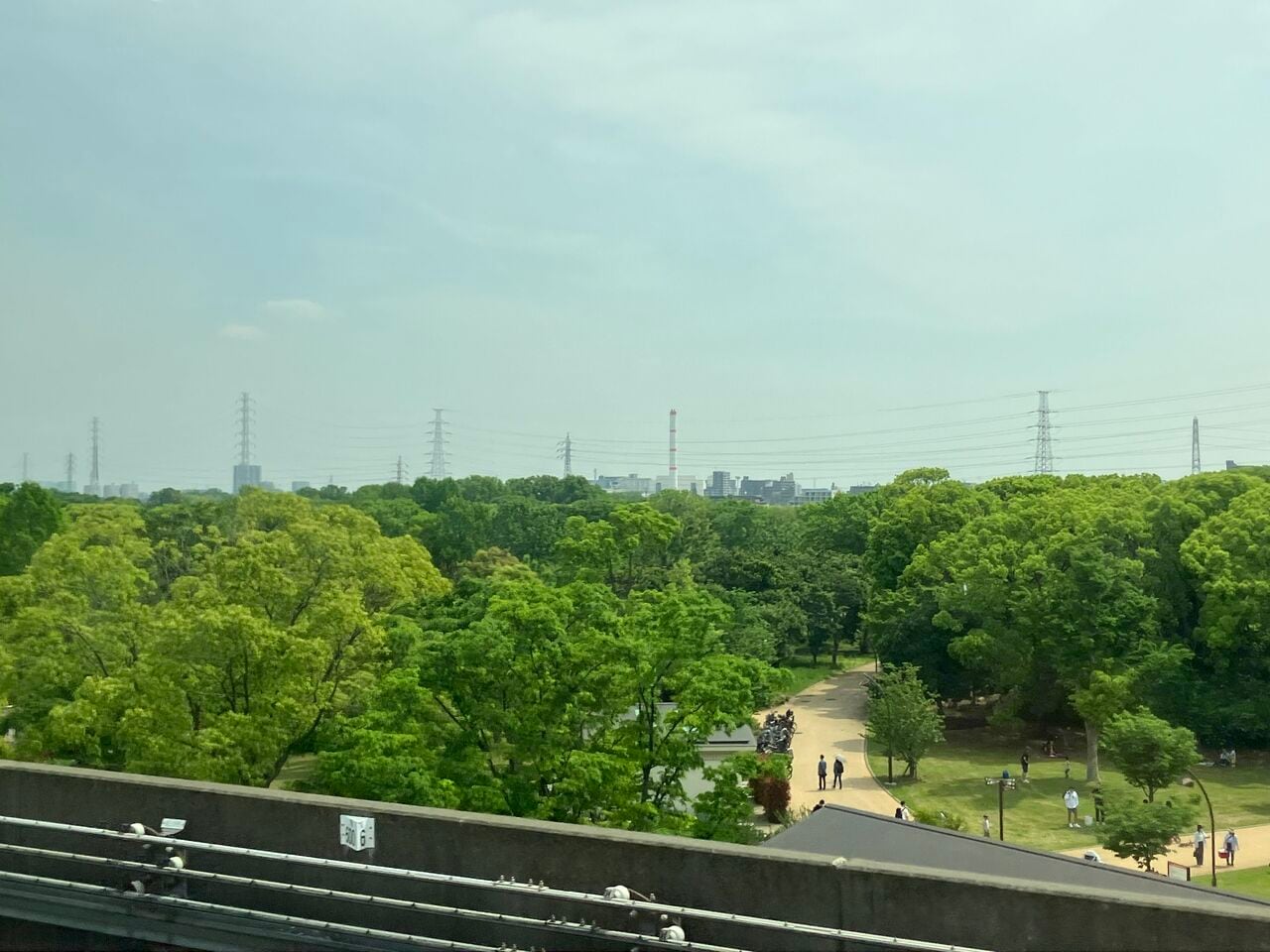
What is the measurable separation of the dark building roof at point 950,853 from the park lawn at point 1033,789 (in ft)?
41.3

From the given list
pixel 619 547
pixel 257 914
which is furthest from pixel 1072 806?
pixel 257 914

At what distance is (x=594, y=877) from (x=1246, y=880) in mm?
19887

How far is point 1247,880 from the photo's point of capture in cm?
2055

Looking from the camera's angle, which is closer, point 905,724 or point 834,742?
point 905,724

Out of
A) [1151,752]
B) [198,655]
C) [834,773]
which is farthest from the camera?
[834,773]

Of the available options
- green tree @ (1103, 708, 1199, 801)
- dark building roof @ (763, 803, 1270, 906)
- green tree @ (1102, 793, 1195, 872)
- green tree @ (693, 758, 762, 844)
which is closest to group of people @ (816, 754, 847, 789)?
green tree @ (1103, 708, 1199, 801)

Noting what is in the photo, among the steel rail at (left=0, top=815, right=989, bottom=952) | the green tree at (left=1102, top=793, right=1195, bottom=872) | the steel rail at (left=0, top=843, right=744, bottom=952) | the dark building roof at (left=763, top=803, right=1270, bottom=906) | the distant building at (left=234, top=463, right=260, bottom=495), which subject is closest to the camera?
the steel rail at (left=0, top=815, right=989, bottom=952)

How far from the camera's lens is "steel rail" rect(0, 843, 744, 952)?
5426mm

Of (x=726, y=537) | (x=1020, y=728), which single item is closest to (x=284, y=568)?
(x=1020, y=728)

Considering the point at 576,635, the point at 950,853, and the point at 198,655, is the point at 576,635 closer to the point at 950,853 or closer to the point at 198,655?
the point at 198,655

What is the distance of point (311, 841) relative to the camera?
641 centimetres

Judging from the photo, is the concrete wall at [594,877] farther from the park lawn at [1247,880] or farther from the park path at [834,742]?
the park lawn at [1247,880]

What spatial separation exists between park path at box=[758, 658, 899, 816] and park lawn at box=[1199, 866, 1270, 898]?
6.59 meters

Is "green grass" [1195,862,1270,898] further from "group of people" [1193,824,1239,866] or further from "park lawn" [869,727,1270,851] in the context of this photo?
"park lawn" [869,727,1270,851]
